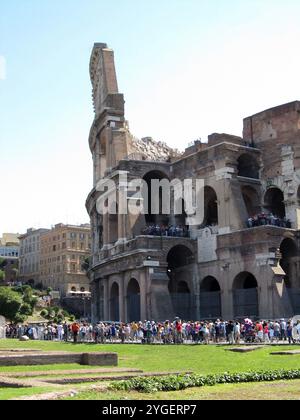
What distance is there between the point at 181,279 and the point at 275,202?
27.9 feet

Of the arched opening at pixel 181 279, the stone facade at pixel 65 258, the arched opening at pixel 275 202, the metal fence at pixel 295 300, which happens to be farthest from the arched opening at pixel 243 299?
the stone facade at pixel 65 258

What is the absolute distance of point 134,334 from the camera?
35.3 m

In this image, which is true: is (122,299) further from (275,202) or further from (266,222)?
(275,202)

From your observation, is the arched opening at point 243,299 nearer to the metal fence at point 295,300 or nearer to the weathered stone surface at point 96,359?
the metal fence at point 295,300

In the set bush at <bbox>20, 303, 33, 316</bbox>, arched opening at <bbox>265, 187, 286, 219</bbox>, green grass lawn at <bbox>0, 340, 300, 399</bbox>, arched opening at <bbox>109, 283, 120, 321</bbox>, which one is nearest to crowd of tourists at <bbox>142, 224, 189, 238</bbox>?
arched opening at <bbox>109, 283, 120, 321</bbox>

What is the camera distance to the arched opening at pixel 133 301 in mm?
41094

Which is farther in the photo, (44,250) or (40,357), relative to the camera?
(44,250)

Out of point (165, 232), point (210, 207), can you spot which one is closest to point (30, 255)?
point (210, 207)

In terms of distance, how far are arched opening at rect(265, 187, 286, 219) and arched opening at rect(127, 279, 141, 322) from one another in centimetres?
1048

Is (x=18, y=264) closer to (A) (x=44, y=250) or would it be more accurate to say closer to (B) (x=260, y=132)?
(A) (x=44, y=250)

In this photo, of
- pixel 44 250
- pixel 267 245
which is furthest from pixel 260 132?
pixel 44 250

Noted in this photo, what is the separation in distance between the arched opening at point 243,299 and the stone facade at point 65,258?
71.5 meters

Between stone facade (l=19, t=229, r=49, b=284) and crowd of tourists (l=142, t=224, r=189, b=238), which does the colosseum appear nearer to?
crowd of tourists (l=142, t=224, r=189, b=238)
